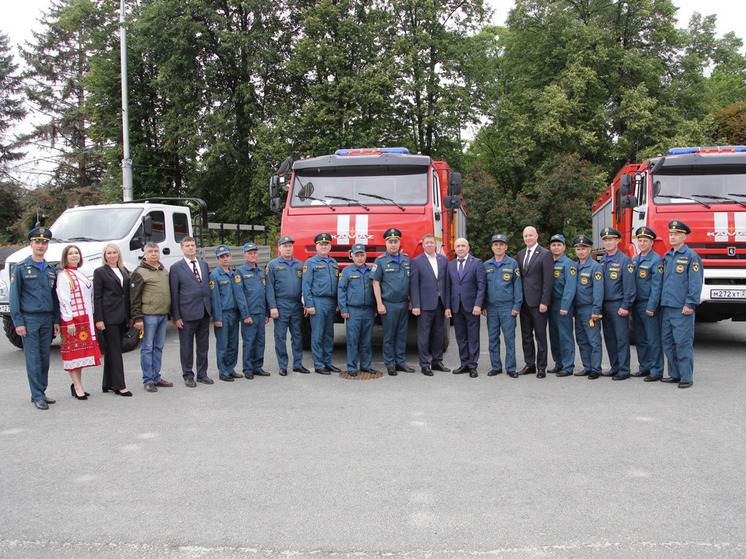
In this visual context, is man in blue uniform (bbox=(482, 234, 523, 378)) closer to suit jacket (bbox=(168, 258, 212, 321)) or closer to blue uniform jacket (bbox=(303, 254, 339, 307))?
blue uniform jacket (bbox=(303, 254, 339, 307))

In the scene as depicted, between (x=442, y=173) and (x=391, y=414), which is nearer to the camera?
(x=391, y=414)

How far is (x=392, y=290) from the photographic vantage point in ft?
25.3

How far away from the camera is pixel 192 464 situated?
14.5ft

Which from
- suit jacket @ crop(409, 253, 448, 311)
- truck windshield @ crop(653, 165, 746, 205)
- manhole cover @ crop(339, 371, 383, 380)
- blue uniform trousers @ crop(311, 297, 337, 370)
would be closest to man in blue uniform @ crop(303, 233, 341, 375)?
blue uniform trousers @ crop(311, 297, 337, 370)

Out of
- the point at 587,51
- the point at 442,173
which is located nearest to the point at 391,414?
the point at 442,173

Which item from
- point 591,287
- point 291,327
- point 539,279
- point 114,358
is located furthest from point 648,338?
point 114,358

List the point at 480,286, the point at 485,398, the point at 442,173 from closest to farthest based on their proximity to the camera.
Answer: the point at 485,398 → the point at 480,286 → the point at 442,173

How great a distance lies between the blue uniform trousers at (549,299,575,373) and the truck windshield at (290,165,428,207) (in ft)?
7.74

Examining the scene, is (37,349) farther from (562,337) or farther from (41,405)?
(562,337)

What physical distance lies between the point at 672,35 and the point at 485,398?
87.6 feet

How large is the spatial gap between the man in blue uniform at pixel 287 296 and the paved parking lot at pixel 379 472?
3.66 ft

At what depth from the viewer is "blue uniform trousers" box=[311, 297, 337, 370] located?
7902 millimetres

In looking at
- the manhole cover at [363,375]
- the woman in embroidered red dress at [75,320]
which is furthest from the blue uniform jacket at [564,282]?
the woman in embroidered red dress at [75,320]

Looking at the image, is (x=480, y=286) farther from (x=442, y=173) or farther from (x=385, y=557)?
(x=385, y=557)
